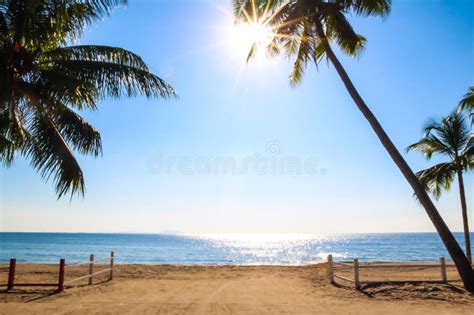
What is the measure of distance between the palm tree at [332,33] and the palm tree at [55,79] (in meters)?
5.49

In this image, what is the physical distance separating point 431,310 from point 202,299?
6.15m

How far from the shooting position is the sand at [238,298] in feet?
30.9

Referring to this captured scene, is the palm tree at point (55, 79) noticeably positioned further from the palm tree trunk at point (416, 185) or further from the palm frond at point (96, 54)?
the palm tree trunk at point (416, 185)

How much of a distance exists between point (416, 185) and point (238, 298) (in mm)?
6784

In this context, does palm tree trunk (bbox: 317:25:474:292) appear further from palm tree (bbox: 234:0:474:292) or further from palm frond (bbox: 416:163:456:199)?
palm frond (bbox: 416:163:456:199)

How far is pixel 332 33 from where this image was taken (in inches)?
576

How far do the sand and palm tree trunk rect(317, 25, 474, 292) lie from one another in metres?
0.69

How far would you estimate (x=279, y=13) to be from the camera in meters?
13.6

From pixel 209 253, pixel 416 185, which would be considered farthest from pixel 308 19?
→ pixel 209 253

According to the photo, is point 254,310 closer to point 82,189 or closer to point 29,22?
point 82,189

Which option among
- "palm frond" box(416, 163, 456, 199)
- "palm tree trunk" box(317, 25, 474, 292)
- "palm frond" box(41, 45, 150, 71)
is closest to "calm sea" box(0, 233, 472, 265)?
"palm frond" box(416, 163, 456, 199)

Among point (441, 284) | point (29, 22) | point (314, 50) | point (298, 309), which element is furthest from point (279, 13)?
point (441, 284)

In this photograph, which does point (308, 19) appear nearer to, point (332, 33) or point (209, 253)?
point (332, 33)

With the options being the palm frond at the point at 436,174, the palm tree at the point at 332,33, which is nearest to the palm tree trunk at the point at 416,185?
the palm tree at the point at 332,33
